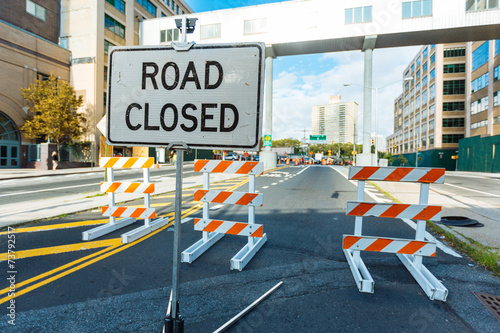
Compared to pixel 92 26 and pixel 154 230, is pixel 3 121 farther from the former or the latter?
pixel 154 230

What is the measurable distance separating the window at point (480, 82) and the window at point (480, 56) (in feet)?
6.51

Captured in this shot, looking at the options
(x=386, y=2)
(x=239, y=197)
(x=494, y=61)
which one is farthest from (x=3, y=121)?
(x=494, y=61)

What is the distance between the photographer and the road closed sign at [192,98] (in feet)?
6.40

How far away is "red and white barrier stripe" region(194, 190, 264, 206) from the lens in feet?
14.1

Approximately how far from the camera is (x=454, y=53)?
50000 mm

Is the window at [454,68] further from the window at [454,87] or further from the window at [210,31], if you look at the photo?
the window at [210,31]

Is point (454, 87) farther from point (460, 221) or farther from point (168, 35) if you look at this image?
point (460, 221)

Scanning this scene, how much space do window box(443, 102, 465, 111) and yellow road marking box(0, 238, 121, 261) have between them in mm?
62482

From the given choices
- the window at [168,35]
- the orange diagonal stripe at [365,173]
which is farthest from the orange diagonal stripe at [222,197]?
the window at [168,35]

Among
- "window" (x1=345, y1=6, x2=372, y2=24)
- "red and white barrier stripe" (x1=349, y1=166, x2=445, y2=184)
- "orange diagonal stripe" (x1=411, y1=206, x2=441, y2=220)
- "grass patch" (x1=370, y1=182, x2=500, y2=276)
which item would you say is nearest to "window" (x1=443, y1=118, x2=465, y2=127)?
"window" (x1=345, y1=6, x2=372, y2=24)

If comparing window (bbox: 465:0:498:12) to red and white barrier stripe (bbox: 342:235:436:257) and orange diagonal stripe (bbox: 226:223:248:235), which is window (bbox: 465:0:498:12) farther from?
orange diagonal stripe (bbox: 226:223:248:235)

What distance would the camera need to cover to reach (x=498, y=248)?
4.32 metres

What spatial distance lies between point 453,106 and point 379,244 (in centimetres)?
6103

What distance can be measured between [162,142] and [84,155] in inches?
1340
